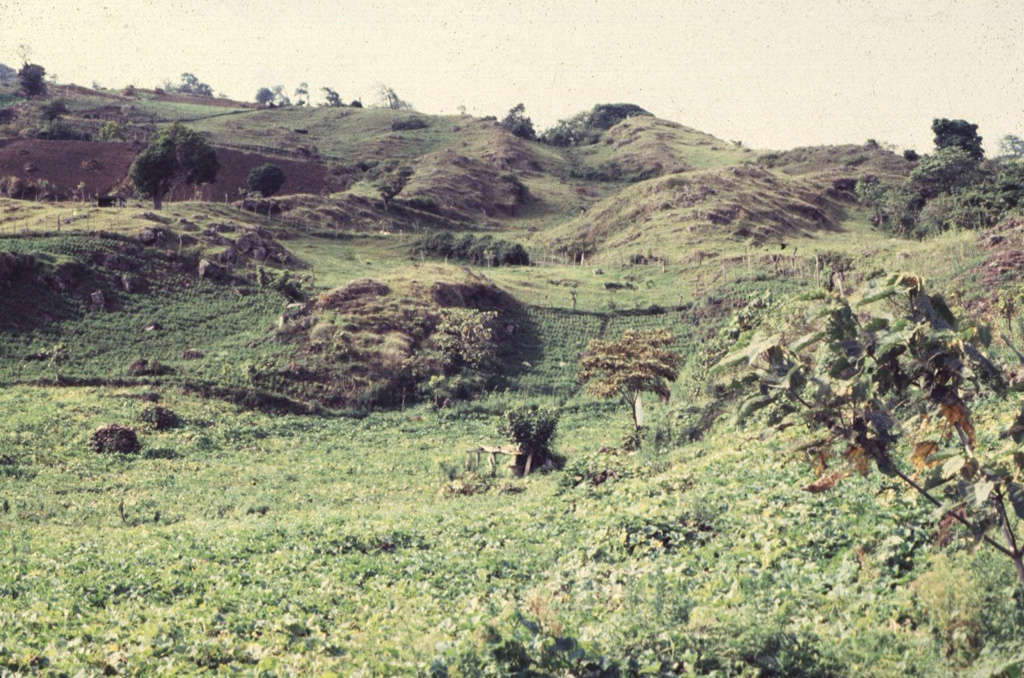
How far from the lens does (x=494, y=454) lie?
29.0 metres

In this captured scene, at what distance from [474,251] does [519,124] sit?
3400 inches

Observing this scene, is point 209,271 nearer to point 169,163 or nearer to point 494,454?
point 169,163

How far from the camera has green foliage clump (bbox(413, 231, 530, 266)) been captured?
2813 inches

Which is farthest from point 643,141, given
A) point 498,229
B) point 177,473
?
point 177,473

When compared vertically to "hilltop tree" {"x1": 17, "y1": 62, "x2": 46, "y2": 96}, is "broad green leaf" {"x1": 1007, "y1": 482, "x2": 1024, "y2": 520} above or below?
below

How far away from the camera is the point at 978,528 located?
620 cm

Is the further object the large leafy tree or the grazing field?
the large leafy tree

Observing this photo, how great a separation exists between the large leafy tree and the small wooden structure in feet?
163

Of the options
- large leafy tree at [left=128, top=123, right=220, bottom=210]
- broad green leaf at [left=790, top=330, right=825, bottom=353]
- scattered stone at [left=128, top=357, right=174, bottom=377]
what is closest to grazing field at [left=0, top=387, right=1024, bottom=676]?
broad green leaf at [left=790, top=330, right=825, bottom=353]

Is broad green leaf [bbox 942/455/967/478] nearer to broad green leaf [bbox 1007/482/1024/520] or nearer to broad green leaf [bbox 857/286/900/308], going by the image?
broad green leaf [bbox 1007/482/1024/520]

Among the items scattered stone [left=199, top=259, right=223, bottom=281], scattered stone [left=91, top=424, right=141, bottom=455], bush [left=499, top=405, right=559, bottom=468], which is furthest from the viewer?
scattered stone [left=199, top=259, right=223, bottom=281]

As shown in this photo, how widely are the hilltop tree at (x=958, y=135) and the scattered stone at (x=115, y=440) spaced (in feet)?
373

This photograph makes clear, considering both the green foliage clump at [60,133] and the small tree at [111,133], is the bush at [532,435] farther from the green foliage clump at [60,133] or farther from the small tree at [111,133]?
the green foliage clump at [60,133]

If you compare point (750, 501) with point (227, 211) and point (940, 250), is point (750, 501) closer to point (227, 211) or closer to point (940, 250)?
point (940, 250)
